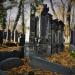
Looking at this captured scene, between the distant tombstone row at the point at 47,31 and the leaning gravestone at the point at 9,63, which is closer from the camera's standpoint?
the leaning gravestone at the point at 9,63

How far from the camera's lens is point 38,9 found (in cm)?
3625

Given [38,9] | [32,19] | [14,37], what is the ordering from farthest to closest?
[14,37] < [32,19] < [38,9]

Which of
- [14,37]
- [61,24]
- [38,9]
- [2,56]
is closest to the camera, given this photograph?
[2,56]

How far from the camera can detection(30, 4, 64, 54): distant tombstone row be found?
31480 mm

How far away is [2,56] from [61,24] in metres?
16.5

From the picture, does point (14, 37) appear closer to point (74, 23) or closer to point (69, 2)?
point (74, 23)

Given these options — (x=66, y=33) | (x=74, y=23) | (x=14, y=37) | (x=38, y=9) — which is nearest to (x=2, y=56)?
(x=66, y=33)

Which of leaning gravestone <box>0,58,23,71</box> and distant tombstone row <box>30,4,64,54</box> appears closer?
leaning gravestone <box>0,58,23,71</box>

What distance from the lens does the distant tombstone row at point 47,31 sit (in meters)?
31.5

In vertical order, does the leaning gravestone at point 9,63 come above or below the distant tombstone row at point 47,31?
below

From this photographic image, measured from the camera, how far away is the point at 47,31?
34.7m

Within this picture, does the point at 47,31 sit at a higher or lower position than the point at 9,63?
higher

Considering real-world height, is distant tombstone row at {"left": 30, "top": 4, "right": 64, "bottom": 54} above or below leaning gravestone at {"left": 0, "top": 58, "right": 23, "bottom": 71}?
above

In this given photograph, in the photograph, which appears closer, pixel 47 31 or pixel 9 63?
pixel 9 63
